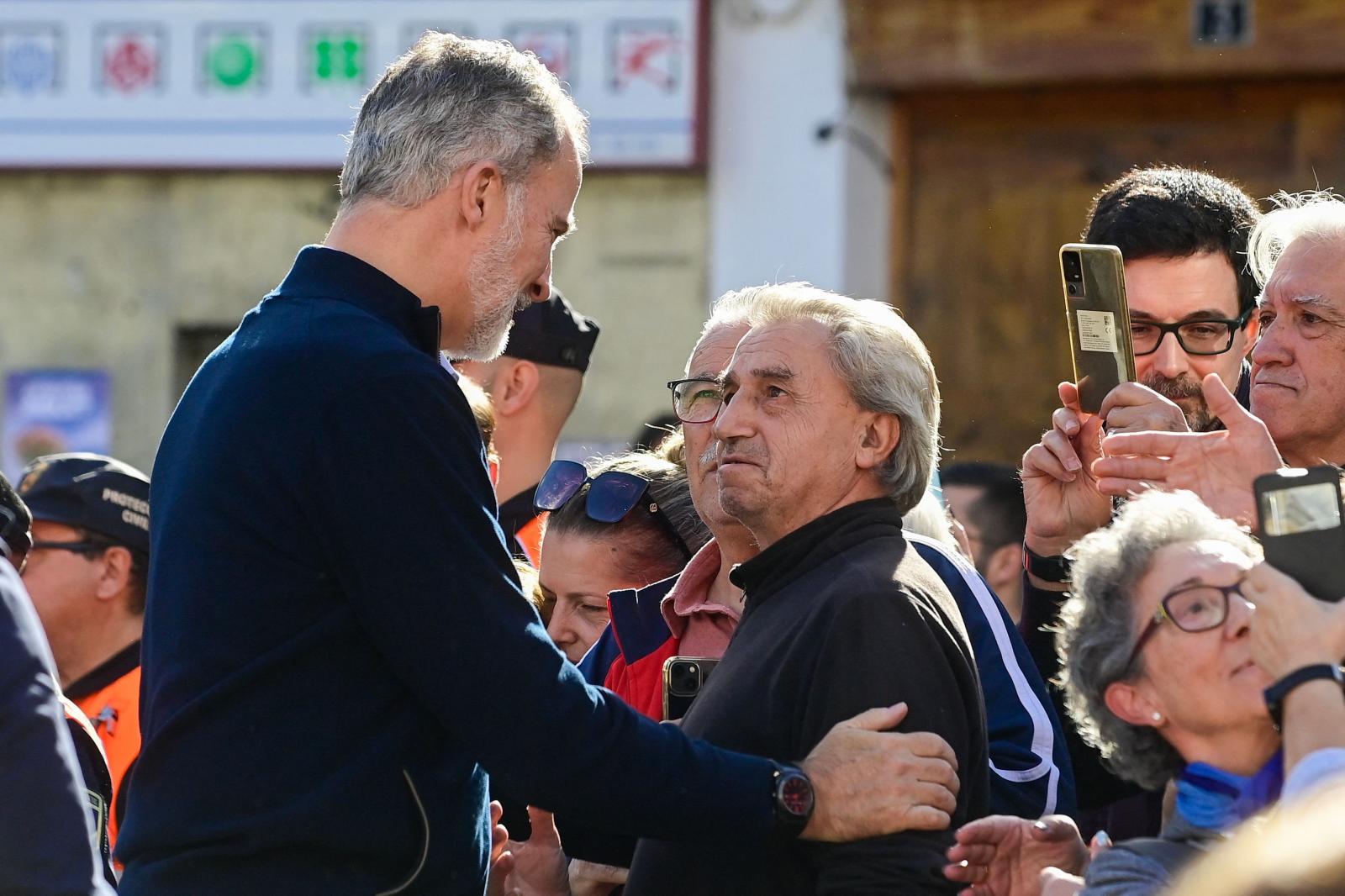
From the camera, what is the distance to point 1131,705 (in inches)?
97.8

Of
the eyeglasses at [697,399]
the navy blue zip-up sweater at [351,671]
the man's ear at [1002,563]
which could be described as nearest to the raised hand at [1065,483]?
the eyeglasses at [697,399]

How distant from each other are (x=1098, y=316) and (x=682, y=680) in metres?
0.97

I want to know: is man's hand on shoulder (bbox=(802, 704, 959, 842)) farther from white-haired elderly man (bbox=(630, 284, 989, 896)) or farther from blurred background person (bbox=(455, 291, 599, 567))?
blurred background person (bbox=(455, 291, 599, 567))

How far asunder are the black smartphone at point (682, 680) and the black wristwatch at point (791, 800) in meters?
0.71

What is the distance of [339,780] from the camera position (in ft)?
8.26

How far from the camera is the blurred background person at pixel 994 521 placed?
18.0 ft

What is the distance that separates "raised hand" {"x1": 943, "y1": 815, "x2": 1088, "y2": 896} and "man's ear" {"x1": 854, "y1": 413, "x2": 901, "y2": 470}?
0.62m

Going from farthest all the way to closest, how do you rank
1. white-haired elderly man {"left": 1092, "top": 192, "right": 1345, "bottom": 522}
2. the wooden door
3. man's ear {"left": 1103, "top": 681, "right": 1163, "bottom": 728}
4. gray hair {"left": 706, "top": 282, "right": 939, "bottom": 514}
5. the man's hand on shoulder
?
the wooden door
white-haired elderly man {"left": 1092, "top": 192, "right": 1345, "bottom": 522}
gray hair {"left": 706, "top": 282, "right": 939, "bottom": 514}
the man's hand on shoulder
man's ear {"left": 1103, "top": 681, "right": 1163, "bottom": 728}

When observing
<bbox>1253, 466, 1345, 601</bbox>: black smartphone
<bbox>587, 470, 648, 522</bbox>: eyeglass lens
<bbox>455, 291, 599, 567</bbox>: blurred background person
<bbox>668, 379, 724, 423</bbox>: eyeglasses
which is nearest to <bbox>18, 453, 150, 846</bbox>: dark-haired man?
<bbox>455, 291, 599, 567</bbox>: blurred background person

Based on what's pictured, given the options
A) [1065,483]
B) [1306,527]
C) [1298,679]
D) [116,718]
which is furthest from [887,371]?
[116,718]

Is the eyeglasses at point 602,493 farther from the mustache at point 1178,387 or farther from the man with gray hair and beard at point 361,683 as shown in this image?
the man with gray hair and beard at point 361,683

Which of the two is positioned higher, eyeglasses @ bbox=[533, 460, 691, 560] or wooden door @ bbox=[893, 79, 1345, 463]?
wooden door @ bbox=[893, 79, 1345, 463]

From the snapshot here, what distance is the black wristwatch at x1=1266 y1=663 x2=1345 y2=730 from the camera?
2.18 meters

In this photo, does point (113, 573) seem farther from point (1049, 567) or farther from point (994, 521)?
point (994, 521)
